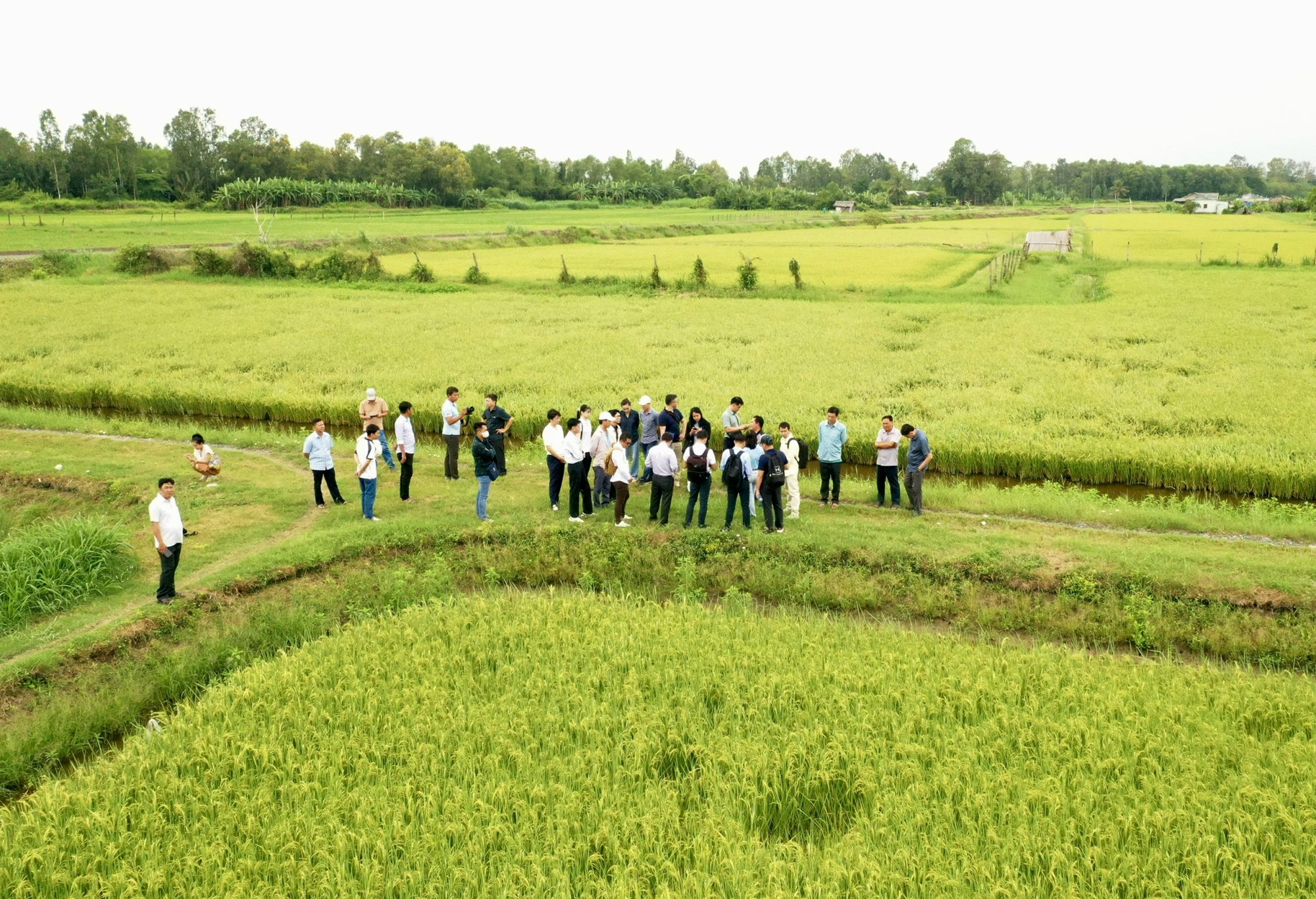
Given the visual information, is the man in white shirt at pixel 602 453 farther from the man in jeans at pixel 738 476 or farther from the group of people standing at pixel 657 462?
the man in jeans at pixel 738 476

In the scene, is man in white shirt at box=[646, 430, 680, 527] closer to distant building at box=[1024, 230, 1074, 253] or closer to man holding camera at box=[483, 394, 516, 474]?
man holding camera at box=[483, 394, 516, 474]

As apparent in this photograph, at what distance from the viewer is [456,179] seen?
3580 inches

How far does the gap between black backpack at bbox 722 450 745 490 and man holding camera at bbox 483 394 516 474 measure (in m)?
3.60

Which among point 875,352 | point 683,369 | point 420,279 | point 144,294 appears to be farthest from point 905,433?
point 144,294

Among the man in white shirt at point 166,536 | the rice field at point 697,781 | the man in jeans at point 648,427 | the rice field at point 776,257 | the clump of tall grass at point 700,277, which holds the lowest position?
the rice field at point 697,781

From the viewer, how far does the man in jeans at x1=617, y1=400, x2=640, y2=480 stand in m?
15.0

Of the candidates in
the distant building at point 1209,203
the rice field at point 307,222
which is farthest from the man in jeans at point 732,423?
the distant building at point 1209,203

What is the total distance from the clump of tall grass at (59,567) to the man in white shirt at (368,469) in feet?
10.2

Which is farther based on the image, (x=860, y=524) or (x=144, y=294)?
(x=144, y=294)

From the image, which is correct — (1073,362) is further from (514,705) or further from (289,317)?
(289,317)

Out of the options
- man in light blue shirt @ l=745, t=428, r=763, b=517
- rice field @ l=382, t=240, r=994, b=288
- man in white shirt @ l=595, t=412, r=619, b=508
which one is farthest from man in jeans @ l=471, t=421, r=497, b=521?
rice field @ l=382, t=240, r=994, b=288

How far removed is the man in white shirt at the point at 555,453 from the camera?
1386 centimetres

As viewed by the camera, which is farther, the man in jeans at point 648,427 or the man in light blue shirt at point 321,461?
the man in jeans at point 648,427

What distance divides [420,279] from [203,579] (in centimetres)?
2886
